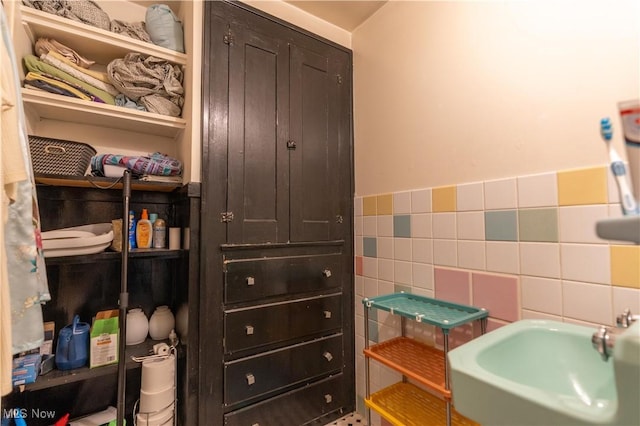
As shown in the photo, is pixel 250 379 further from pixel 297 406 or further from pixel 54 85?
pixel 54 85

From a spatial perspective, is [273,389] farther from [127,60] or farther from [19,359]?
[127,60]

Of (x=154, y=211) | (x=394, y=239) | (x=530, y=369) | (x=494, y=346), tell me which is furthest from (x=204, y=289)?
(x=530, y=369)

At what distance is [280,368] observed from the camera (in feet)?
4.59

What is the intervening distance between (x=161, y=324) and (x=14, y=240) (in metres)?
0.78

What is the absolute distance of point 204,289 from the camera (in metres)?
1.23

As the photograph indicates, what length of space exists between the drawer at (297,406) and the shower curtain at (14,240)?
836 millimetres

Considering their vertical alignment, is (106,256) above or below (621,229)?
below

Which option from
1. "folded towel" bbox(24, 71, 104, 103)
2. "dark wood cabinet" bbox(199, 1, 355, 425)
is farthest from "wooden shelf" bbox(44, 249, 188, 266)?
"folded towel" bbox(24, 71, 104, 103)

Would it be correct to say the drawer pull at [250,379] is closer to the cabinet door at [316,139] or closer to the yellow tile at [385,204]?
the cabinet door at [316,139]

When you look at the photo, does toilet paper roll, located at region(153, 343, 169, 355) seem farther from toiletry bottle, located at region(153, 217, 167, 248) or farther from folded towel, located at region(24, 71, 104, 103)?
folded towel, located at region(24, 71, 104, 103)

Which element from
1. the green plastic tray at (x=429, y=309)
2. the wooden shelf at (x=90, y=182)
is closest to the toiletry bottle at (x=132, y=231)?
the wooden shelf at (x=90, y=182)

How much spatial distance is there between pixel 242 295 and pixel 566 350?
1.16 meters

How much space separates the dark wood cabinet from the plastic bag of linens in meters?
0.23

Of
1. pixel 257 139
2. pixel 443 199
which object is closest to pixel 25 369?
pixel 257 139
